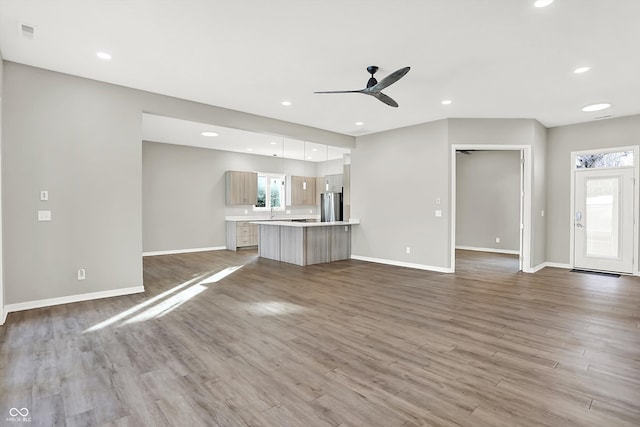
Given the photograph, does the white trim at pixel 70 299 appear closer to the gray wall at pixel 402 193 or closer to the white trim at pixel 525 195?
the gray wall at pixel 402 193

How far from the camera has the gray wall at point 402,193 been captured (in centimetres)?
603

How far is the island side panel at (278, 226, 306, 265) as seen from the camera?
672 centimetres

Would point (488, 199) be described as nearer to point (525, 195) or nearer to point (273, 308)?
point (525, 195)

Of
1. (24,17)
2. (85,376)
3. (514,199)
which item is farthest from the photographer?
(514,199)

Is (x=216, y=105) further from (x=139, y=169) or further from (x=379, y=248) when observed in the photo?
(x=379, y=248)

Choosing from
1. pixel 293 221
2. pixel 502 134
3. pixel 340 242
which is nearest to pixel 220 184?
pixel 293 221

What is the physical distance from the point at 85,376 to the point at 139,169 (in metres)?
2.96

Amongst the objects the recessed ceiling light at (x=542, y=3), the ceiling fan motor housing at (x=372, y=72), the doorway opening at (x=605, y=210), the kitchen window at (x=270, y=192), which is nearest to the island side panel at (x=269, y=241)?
the kitchen window at (x=270, y=192)

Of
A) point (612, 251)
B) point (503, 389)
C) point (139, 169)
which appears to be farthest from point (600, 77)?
point (139, 169)

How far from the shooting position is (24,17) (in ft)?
9.26

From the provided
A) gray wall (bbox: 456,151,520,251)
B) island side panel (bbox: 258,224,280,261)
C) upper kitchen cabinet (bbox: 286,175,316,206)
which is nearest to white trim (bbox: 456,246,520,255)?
gray wall (bbox: 456,151,520,251)

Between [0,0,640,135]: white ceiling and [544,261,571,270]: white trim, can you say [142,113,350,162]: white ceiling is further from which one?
[544,261,571,270]: white trim

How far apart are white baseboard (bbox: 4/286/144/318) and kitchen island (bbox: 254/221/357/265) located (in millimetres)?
3089

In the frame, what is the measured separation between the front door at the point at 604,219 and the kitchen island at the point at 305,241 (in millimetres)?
4527
